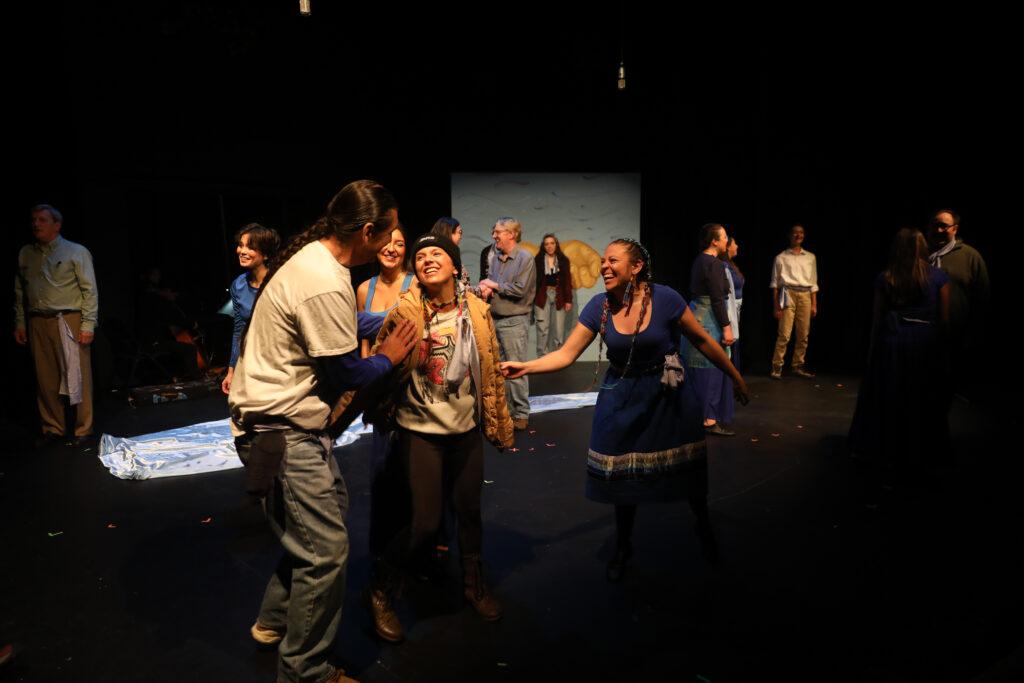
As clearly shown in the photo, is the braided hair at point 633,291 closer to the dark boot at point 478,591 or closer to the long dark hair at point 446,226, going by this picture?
the dark boot at point 478,591

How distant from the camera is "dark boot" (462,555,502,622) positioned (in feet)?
9.42

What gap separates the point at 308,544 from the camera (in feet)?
7.13

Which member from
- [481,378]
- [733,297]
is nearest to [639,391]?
[481,378]

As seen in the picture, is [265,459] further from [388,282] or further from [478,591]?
[388,282]

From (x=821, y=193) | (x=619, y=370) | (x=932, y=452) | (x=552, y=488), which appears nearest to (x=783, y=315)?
(x=821, y=193)

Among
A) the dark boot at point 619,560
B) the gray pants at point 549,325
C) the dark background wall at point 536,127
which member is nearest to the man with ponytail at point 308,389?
the dark boot at point 619,560

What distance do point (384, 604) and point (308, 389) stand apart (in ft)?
3.48

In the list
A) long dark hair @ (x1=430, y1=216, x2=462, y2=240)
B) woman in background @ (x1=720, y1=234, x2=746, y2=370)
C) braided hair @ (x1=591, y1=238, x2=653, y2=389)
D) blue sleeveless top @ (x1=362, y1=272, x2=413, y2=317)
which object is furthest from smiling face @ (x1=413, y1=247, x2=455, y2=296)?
woman in background @ (x1=720, y1=234, x2=746, y2=370)

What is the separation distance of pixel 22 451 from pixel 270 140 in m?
4.31

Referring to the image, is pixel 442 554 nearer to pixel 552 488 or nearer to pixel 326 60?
pixel 552 488

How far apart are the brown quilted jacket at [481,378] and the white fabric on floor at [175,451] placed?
2.49 metres

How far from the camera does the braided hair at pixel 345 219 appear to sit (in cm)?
214

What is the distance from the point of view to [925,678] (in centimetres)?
248

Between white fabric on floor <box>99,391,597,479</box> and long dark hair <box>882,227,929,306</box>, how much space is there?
11.9 ft
